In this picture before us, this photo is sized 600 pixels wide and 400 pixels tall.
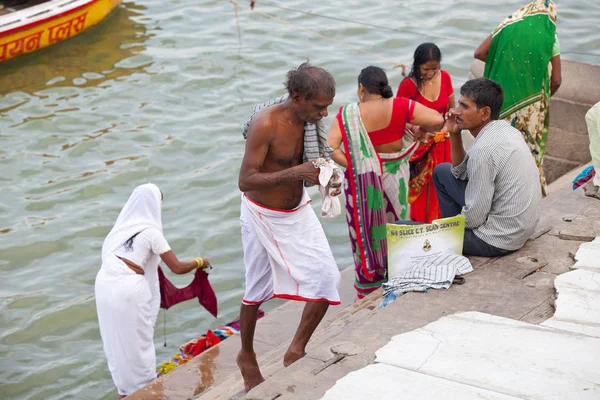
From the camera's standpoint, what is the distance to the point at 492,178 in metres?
4.90

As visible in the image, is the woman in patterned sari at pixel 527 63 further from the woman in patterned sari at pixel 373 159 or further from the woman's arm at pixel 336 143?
the woman's arm at pixel 336 143

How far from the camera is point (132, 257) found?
216 inches

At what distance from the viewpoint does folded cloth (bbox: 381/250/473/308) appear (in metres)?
4.69

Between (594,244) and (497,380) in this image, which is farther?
(594,244)

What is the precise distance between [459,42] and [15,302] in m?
7.79

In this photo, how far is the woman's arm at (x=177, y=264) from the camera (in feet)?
18.2

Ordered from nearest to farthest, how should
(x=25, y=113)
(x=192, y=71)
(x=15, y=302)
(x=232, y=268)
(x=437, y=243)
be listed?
(x=437, y=243) < (x=15, y=302) < (x=232, y=268) < (x=25, y=113) < (x=192, y=71)

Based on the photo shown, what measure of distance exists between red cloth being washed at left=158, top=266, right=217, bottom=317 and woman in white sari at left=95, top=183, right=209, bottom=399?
434mm

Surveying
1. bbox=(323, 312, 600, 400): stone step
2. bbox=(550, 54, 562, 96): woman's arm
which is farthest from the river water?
bbox=(323, 312, 600, 400): stone step

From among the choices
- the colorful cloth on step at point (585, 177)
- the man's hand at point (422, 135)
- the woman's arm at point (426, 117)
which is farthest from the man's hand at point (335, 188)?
the colorful cloth on step at point (585, 177)

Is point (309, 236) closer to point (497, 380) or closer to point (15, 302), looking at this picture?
point (497, 380)

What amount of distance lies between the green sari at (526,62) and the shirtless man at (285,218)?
2.50 m

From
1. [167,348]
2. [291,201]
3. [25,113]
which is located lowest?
[167,348]

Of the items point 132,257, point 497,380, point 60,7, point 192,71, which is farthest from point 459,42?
point 497,380
